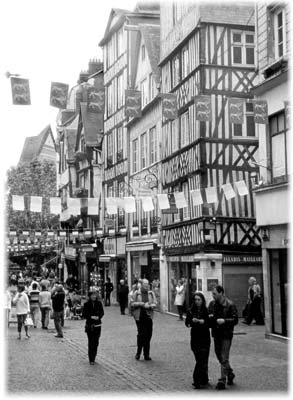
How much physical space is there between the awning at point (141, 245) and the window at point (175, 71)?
21.3ft

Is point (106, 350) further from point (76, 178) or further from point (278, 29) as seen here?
point (76, 178)

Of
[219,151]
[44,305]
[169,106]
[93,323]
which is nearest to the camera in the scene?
[93,323]

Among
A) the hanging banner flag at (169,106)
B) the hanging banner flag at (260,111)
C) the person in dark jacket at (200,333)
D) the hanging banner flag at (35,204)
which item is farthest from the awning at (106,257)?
the person in dark jacket at (200,333)

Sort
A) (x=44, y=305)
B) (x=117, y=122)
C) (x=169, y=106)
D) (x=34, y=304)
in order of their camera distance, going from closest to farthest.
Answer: (x=169, y=106)
(x=44, y=305)
(x=34, y=304)
(x=117, y=122)

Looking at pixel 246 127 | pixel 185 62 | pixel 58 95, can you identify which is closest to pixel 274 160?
pixel 58 95

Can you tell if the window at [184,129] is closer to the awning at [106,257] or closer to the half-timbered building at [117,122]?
the half-timbered building at [117,122]

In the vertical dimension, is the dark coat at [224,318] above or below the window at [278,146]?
below

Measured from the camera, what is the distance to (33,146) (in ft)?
298

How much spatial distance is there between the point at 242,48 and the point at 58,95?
11.9 metres

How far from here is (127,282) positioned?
109 ft

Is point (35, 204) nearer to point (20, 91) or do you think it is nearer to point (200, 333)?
point (20, 91)

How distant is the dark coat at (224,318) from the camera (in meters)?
10.2

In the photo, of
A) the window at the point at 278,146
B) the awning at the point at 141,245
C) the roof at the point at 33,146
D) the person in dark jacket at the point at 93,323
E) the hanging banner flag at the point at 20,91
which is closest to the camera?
the person in dark jacket at the point at 93,323

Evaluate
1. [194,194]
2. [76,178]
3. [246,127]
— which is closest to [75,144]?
[76,178]
